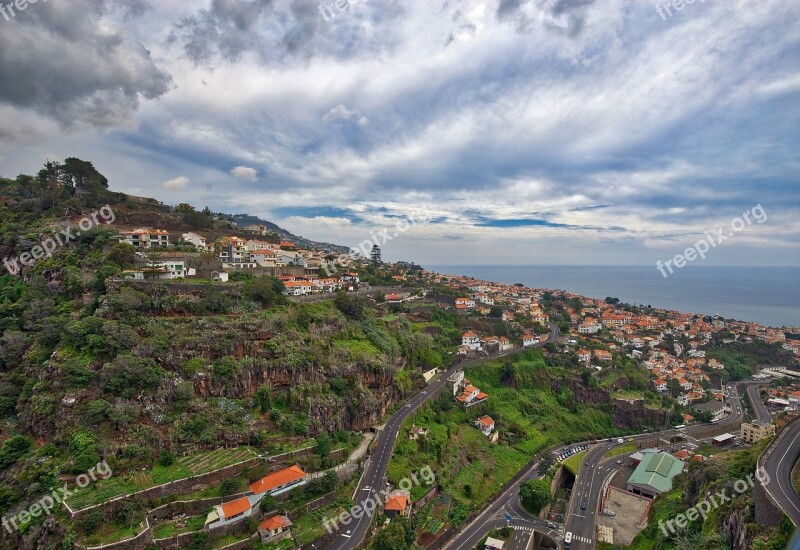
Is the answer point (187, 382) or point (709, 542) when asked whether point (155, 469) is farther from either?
point (709, 542)

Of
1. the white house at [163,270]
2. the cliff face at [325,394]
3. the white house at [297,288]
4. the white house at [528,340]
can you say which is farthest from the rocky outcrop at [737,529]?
the white house at [163,270]

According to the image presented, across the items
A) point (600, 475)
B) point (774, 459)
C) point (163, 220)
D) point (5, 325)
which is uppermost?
point (163, 220)

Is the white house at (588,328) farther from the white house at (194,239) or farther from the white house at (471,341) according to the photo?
the white house at (194,239)

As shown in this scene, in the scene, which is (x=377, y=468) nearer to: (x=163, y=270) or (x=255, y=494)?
(x=255, y=494)

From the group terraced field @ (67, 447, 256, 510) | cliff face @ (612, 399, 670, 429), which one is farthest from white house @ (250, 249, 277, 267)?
cliff face @ (612, 399, 670, 429)

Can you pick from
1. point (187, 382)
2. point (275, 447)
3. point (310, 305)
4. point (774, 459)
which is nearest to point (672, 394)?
point (774, 459)

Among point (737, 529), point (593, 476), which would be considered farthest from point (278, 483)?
point (593, 476)
